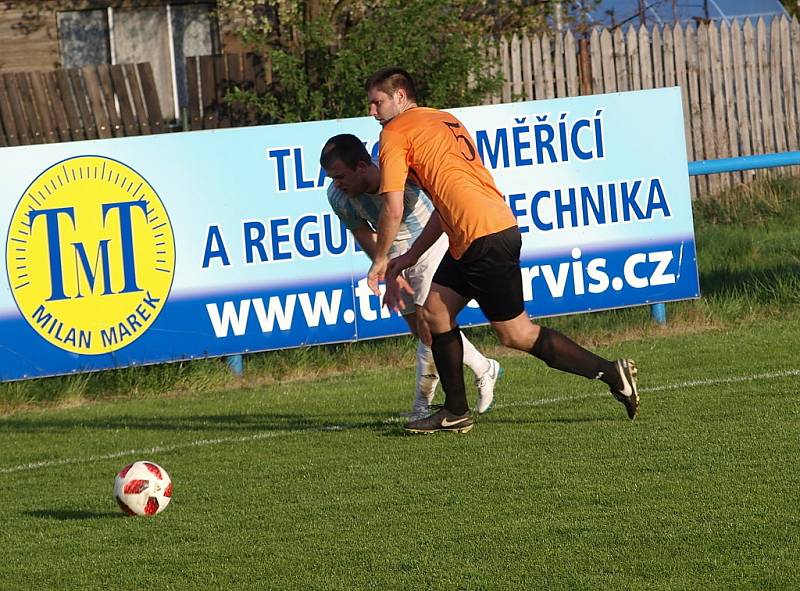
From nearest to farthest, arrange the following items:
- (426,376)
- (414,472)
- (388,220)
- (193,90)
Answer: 1. (414,472)
2. (388,220)
3. (426,376)
4. (193,90)

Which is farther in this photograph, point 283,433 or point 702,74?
point 702,74

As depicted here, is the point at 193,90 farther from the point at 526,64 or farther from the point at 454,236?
the point at 454,236

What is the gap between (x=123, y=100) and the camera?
51.1 feet

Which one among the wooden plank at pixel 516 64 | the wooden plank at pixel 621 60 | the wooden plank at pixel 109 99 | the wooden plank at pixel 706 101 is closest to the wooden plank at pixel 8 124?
the wooden plank at pixel 109 99

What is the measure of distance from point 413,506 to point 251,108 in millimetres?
9842

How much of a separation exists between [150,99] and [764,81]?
711cm

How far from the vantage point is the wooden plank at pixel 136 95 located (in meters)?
15.5

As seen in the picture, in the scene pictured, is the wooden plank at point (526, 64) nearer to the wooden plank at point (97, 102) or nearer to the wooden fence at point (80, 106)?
the wooden fence at point (80, 106)

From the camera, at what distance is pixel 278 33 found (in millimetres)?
19031

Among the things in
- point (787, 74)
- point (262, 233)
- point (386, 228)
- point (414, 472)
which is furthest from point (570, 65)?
point (414, 472)

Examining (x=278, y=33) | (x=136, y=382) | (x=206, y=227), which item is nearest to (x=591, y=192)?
(x=206, y=227)

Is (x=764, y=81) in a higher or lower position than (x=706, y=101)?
higher

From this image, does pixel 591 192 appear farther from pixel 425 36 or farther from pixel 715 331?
pixel 425 36

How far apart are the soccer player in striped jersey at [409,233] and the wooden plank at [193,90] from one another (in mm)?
7418
